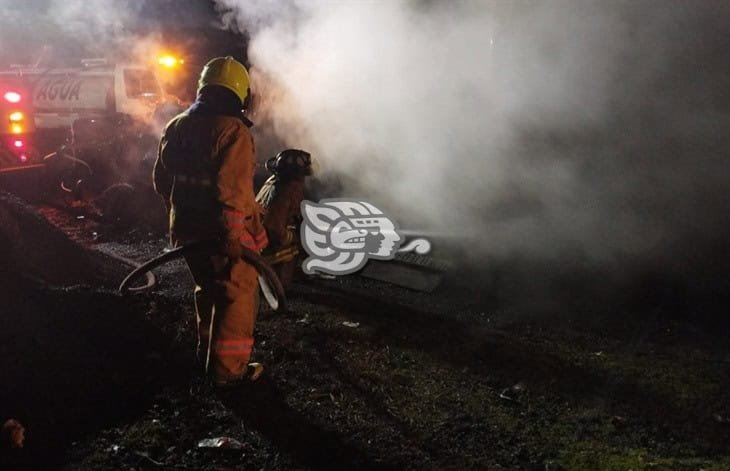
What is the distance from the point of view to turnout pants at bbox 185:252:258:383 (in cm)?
319

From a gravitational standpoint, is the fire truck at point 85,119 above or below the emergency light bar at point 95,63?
below

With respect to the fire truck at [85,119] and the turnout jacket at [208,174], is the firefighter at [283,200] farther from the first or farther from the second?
the fire truck at [85,119]

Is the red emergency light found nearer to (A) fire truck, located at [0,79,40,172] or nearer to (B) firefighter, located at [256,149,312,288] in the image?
(A) fire truck, located at [0,79,40,172]

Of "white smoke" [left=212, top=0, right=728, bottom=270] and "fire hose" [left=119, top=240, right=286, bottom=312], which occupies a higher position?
"white smoke" [left=212, top=0, right=728, bottom=270]

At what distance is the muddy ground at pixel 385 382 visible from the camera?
272 cm

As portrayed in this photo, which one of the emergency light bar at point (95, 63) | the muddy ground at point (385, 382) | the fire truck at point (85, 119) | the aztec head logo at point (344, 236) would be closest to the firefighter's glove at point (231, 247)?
the muddy ground at point (385, 382)

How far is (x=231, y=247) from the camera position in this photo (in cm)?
309

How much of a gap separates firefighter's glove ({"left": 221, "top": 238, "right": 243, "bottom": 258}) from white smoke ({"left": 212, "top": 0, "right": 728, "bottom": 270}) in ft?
11.2

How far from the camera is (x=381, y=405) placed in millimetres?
3158

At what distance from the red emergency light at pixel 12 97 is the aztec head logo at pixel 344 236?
6405mm

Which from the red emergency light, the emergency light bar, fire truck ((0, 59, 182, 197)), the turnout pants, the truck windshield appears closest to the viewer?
the turnout pants

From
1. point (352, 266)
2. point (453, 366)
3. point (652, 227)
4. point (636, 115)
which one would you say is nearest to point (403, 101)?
point (352, 266)

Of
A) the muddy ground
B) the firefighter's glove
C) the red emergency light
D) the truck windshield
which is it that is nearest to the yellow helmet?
the firefighter's glove

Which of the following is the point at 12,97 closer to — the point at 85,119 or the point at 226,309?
the point at 85,119
